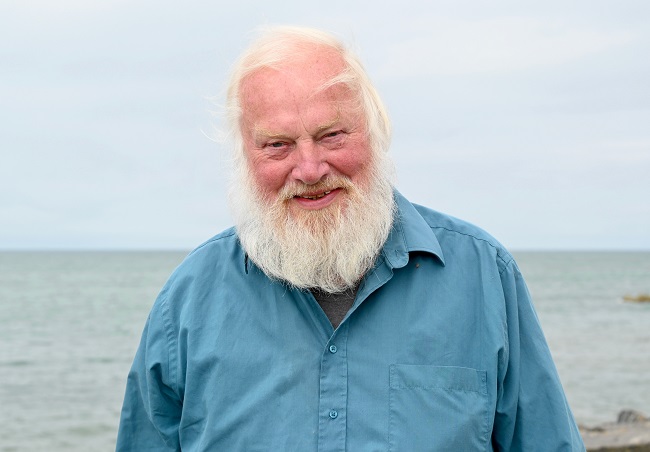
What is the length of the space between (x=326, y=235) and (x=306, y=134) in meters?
0.36

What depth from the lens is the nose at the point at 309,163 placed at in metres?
2.55

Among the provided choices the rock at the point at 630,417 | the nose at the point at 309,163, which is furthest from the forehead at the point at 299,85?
the rock at the point at 630,417

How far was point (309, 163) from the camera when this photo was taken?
2.55 m

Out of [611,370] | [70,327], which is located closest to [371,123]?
[611,370]

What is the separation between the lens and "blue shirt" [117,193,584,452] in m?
2.50

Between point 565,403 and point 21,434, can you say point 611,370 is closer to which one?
point 21,434

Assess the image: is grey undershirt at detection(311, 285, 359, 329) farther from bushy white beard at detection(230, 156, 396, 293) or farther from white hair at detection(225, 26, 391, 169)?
white hair at detection(225, 26, 391, 169)

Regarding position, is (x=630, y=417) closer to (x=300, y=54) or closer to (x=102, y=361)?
(x=300, y=54)

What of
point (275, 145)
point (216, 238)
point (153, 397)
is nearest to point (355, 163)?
point (275, 145)

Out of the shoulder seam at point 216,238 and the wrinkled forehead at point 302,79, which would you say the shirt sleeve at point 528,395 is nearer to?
the wrinkled forehead at point 302,79

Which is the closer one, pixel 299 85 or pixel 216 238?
pixel 299 85

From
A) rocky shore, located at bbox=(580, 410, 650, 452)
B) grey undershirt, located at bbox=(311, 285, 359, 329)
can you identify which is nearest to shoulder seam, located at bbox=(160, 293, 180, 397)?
grey undershirt, located at bbox=(311, 285, 359, 329)

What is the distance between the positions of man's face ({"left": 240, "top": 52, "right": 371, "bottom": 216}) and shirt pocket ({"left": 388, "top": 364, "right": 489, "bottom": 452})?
574 millimetres

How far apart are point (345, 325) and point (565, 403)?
69 cm
